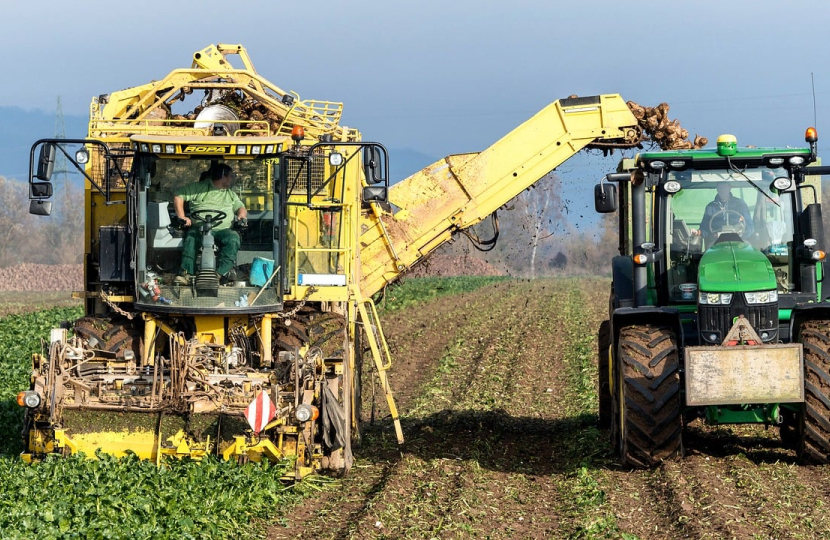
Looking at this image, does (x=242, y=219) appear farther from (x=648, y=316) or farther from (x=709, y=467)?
(x=709, y=467)

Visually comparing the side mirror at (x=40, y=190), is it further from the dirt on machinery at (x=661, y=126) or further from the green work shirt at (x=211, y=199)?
the dirt on machinery at (x=661, y=126)

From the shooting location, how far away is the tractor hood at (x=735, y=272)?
31.9 ft

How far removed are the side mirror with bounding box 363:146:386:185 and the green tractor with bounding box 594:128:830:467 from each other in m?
1.98

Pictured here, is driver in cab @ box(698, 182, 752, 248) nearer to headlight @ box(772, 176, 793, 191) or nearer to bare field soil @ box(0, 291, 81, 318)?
headlight @ box(772, 176, 793, 191)

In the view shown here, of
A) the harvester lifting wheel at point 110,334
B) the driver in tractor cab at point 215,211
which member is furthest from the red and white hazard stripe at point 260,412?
the harvester lifting wheel at point 110,334

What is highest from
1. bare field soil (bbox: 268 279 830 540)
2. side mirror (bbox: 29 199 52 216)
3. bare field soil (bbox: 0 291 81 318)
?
side mirror (bbox: 29 199 52 216)

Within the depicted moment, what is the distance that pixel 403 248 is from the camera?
13.0m

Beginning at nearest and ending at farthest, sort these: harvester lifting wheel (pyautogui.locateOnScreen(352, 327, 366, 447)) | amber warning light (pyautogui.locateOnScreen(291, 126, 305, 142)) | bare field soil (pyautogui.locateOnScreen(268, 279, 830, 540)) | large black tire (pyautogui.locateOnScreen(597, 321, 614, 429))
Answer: bare field soil (pyautogui.locateOnScreen(268, 279, 830, 540)), amber warning light (pyautogui.locateOnScreen(291, 126, 305, 142)), harvester lifting wheel (pyautogui.locateOnScreen(352, 327, 366, 447)), large black tire (pyautogui.locateOnScreen(597, 321, 614, 429))

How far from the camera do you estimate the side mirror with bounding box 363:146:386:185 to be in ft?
34.2

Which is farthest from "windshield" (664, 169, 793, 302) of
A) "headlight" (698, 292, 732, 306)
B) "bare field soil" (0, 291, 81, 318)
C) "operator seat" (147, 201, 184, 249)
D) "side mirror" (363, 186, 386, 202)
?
"bare field soil" (0, 291, 81, 318)

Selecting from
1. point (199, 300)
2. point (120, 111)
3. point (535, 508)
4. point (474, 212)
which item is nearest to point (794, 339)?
point (535, 508)

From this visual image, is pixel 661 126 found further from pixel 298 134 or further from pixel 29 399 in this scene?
pixel 29 399

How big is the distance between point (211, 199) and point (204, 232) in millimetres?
309

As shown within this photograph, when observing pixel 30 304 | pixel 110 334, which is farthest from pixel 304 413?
pixel 30 304
